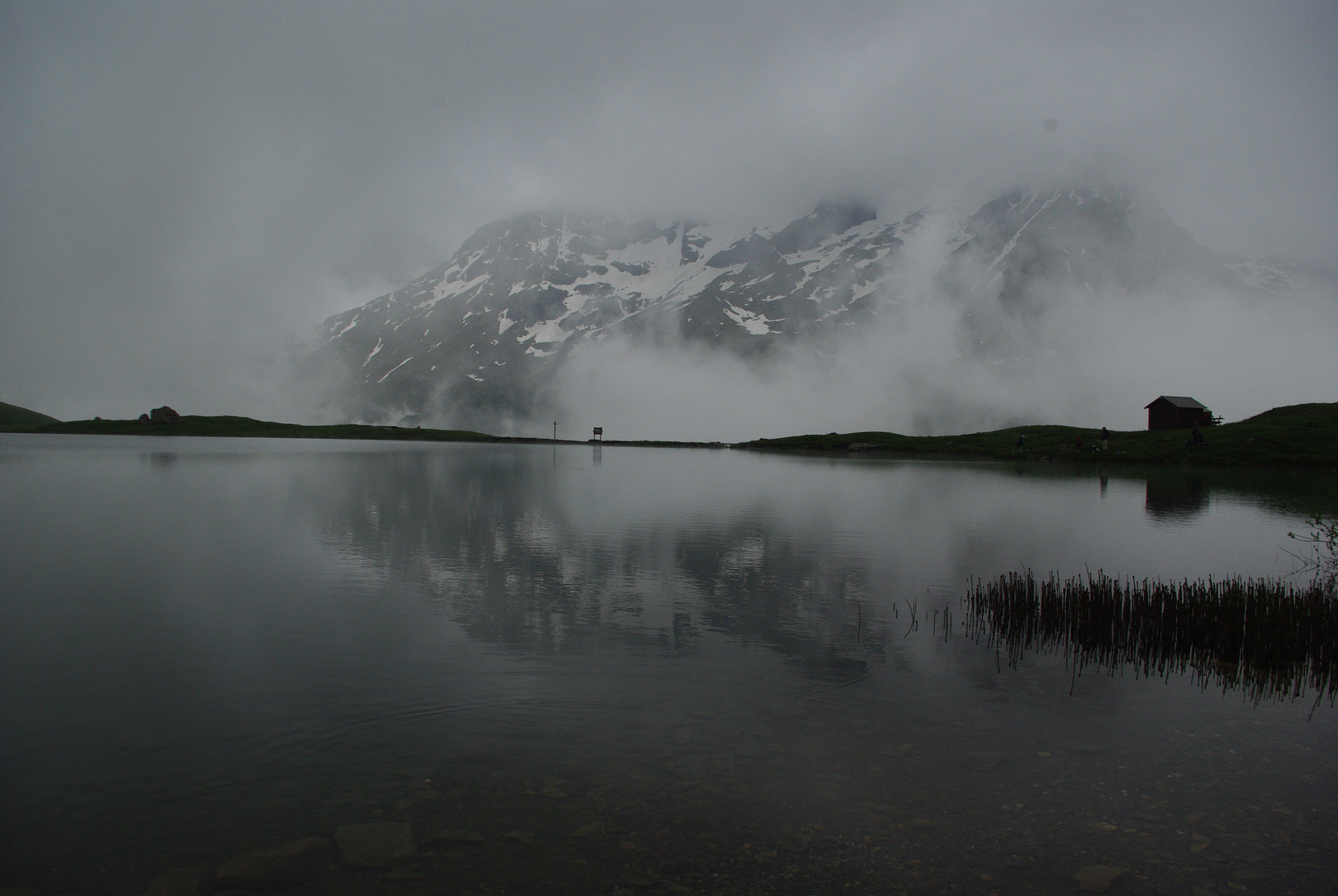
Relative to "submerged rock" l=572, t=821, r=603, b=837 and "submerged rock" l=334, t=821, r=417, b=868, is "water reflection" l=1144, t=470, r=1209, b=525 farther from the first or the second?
"submerged rock" l=334, t=821, r=417, b=868

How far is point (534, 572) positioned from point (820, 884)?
16.4m

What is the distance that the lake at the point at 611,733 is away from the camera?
7.77 meters

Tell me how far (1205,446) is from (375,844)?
135024mm

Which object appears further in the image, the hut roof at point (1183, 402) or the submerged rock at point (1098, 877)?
the hut roof at point (1183, 402)

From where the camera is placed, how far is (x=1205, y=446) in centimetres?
11138

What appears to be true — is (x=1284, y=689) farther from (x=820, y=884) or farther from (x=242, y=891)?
(x=242, y=891)

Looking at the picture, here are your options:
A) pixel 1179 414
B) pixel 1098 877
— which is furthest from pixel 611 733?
pixel 1179 414

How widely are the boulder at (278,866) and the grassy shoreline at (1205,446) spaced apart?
116 metres

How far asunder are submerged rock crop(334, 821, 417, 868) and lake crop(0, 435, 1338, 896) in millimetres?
189

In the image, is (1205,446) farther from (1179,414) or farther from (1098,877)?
(1098,877)

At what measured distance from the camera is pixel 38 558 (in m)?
22.7

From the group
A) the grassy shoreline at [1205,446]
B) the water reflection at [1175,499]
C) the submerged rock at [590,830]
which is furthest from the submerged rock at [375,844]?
the grassy shoreline at [1205,446]

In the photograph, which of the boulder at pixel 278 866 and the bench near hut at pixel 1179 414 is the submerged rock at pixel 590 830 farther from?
the bench near hut at pixel 1179 414

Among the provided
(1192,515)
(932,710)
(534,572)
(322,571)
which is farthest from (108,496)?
(1192,515)
